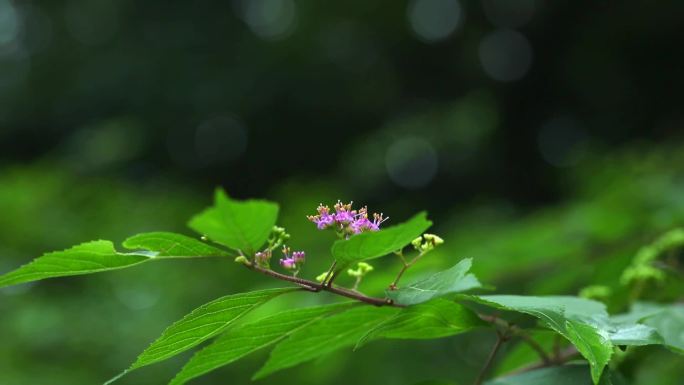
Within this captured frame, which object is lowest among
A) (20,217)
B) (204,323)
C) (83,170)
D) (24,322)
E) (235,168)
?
(204,323)

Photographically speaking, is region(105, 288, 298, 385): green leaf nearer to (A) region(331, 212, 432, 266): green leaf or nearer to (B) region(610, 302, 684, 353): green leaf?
(A) region(331, 212, 432, 266): green leaf

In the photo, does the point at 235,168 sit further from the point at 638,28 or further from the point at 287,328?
the point at 287,328

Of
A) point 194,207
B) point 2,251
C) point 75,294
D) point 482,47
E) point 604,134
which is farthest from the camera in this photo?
point 482,47

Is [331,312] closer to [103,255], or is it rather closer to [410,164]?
[103,255]

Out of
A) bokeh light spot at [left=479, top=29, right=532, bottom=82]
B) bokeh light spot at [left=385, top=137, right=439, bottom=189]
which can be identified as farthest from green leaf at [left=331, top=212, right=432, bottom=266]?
bokeh light spot at [left=479, top=29, right=532, bottom=82]

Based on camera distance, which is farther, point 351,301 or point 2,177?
point 2,177

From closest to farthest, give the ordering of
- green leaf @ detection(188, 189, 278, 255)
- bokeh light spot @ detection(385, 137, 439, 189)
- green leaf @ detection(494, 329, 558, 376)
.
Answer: green leaf @ detection(188, 189, 278, 255)
green leaf @ detection(494, 329, 558, 376)
bokeh light spot @ detection(385, 137, 439, 189)

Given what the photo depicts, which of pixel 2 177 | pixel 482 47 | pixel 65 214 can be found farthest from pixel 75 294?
pixel 482 47
